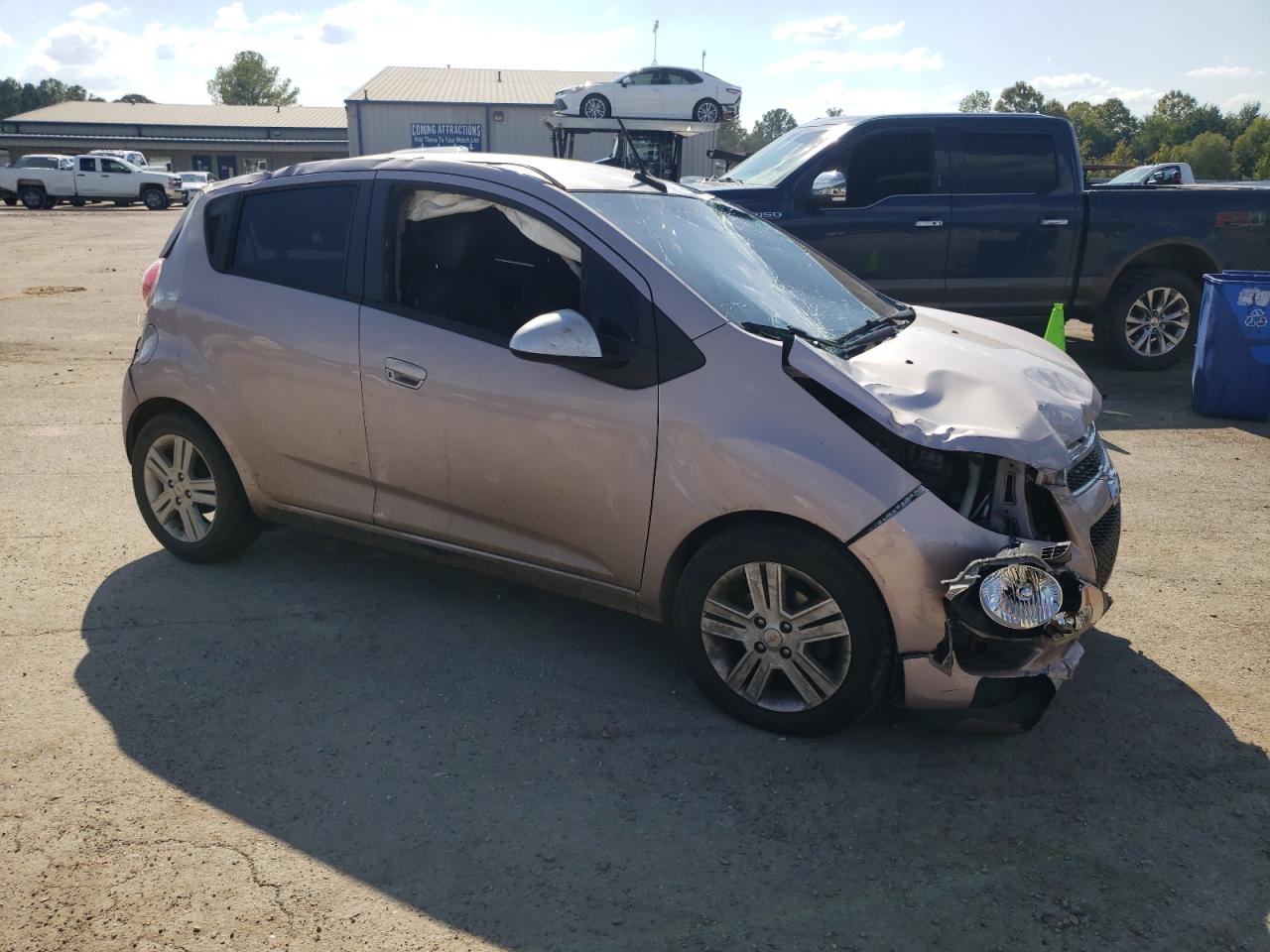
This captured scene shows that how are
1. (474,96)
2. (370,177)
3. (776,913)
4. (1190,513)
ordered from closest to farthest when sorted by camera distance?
(776,913) < (370,177) < (1190,513) < (474,96)

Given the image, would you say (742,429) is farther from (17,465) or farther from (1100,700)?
(17,465)

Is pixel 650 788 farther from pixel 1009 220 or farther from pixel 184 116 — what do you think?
pixel 184 116

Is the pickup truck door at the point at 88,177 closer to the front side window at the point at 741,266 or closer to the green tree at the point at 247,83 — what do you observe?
the front side window at the point at 741,266

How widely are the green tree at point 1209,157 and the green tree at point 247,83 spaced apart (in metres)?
99.3

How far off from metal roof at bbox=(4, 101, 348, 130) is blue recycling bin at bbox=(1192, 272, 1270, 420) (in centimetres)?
6685

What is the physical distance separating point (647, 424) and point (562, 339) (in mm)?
415

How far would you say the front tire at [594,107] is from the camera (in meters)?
28.2

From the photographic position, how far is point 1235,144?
8206cm

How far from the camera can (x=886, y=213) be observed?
9164 mm

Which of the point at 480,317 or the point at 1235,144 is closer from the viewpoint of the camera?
the point at 480,317

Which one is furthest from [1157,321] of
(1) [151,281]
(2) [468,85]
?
(2) [468,85]

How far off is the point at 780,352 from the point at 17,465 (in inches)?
206

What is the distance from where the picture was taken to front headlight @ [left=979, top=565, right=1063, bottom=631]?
3.15 meters

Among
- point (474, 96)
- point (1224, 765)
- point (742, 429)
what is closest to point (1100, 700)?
point (1224, 765)
